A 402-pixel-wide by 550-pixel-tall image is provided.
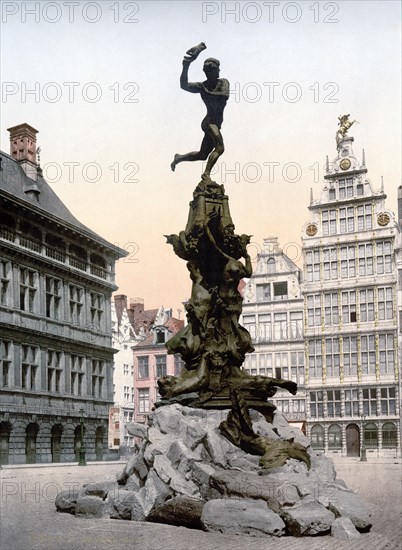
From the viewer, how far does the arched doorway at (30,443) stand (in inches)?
1447

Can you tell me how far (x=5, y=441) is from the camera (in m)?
35.1

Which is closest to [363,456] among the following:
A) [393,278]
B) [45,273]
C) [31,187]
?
[393,278]

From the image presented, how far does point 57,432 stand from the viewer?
39.2 metres

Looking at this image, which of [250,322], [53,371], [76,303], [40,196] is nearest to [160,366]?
[53,371]

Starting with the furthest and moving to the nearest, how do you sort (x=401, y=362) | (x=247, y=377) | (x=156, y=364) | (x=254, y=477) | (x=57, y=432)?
(x=401, y=362)
(x=156, y=364)
(x=57, y=432)
(x=247, y=377)
(x=254, y=477)

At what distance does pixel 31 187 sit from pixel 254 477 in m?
31.6

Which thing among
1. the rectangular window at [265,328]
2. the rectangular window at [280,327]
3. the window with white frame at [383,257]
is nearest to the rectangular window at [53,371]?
the rectangular window at [265,328]

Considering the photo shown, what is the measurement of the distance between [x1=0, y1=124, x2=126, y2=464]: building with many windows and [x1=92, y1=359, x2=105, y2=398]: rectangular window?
51 millimetres

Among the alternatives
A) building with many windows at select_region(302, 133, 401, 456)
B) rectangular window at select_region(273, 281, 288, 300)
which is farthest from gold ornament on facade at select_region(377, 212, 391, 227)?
rectangular window at select_region(273, 281, 288, 300)

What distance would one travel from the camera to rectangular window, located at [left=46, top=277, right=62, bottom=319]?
40125mm

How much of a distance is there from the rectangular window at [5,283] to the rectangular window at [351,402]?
70.0ft

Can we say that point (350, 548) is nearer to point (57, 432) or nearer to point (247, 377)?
point (247, 377)

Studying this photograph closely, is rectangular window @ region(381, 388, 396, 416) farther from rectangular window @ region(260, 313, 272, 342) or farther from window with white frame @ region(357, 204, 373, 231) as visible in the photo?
window with white frame @ region(357, 204, 373, 231)

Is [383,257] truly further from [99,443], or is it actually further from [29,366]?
[29,366]
